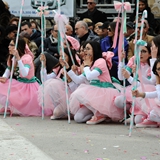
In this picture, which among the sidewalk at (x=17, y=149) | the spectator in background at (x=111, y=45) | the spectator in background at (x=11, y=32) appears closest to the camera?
the sidewalk at (x=17, y=149)

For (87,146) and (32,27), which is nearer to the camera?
(87,146)

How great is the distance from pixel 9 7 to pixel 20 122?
16.7ft

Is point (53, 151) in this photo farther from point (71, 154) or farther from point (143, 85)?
point (143, 85)

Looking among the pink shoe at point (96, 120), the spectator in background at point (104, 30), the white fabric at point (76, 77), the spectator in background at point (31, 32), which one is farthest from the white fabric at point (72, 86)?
the spectator in background at point (31, 32)

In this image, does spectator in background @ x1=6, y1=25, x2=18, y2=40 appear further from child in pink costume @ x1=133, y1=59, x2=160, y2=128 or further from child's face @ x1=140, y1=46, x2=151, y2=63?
child in pink costume @ x1=133, y1=59, x2=160, y2=128

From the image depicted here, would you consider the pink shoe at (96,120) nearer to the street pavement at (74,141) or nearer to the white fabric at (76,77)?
the street pavement at (74,141)

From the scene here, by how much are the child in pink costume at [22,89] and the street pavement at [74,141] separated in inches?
25.4

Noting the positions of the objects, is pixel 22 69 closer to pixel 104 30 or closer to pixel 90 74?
pixel 90 74

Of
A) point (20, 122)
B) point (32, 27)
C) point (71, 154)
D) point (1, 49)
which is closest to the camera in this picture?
point (71, 154)

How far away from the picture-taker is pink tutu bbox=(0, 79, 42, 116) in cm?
858

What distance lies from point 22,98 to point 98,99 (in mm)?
1433

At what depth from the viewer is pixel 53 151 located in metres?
5.86

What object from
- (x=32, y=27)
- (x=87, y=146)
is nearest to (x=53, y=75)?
(x=87, y=146)

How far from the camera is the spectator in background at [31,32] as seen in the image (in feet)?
37.0
